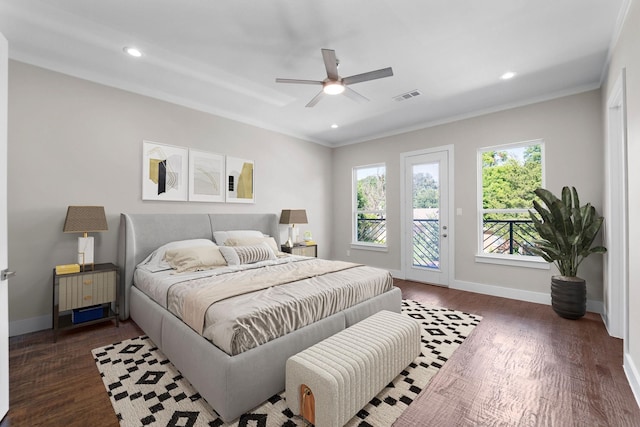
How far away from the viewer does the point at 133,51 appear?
107 inches

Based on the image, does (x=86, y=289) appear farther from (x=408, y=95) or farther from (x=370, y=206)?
(x=370, y=206)

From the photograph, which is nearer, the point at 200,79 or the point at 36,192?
the point at 36,192

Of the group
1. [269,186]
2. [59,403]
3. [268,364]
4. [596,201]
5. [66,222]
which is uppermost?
[269,186]

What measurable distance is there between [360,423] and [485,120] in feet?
14.3

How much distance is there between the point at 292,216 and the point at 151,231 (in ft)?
7.13

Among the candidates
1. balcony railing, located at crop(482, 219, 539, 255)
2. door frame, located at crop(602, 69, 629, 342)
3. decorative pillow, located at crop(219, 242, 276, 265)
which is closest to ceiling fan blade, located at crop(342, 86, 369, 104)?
decorative pillow, located at crop(219, 242, 276, 265)

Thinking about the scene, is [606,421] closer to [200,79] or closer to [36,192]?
[200,79]

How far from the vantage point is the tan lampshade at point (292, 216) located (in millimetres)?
4892

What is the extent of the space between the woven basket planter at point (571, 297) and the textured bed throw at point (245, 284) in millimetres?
2416

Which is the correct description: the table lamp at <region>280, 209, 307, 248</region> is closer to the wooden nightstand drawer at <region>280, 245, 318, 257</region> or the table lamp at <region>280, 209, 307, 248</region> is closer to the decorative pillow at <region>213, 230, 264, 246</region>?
the wooden nightstand drawer at <region>280, 245, 318, 257</region>

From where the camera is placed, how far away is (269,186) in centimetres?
498

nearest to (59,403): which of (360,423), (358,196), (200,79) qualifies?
(360,423)

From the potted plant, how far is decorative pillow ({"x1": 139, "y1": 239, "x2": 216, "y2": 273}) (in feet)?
13.8

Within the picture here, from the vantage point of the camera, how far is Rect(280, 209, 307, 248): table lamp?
4887mm
